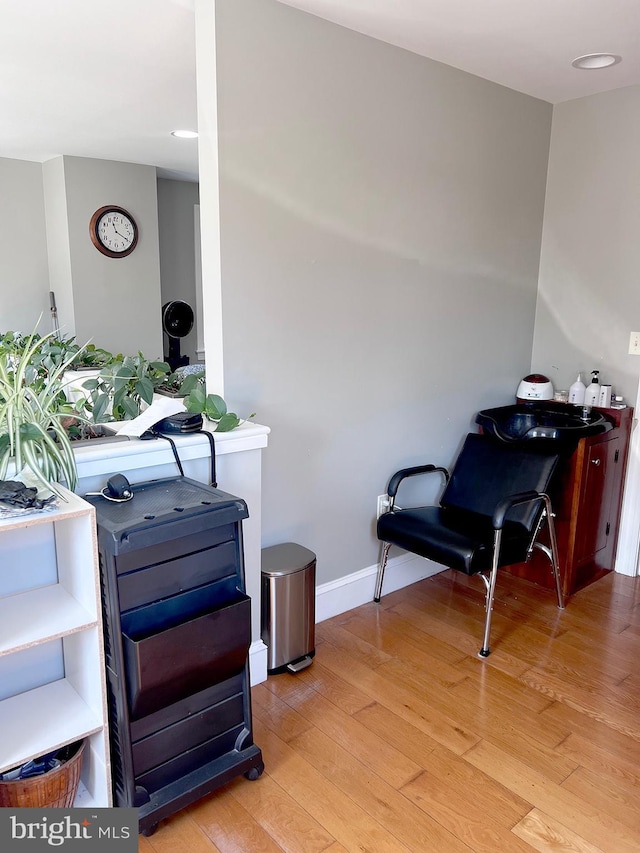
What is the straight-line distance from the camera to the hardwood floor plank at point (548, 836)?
64.4 inches

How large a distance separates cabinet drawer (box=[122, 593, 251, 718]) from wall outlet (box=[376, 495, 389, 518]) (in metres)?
1.26

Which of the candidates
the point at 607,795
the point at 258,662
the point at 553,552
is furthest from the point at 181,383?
the point at 607,795

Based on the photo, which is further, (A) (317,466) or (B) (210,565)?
(A) (317,466)

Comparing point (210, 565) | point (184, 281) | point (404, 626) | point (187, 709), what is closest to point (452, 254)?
point (404, 626)

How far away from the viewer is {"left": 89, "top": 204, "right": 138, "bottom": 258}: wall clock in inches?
198

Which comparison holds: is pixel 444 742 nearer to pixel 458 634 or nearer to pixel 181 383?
pixel 458 634

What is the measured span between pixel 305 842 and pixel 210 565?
74 centimetres

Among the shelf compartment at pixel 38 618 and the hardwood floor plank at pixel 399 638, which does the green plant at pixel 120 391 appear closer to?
the shelf compartment at pixel 38 618

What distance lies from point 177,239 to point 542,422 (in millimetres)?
3921

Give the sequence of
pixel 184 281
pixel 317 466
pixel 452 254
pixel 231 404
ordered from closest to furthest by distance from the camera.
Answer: pixel 231 404 → pixel 317 466 → pixel 452 254 → pixel 184 281

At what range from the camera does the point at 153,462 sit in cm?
193

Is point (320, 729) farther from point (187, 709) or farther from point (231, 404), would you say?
point (231, 404)

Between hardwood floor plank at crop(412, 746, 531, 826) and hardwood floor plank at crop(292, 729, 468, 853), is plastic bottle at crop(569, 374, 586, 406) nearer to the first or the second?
hardwood floor plank at crop(412, 746, 531, 826)

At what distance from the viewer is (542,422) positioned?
10.1 ft
